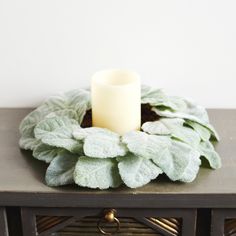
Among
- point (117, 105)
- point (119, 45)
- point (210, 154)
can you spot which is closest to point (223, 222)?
point (210, 154)

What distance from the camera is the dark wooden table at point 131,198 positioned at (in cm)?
63

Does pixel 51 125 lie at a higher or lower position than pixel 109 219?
higher

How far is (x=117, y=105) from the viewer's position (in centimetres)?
69

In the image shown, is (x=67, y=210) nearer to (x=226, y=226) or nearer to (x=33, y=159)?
(x=33, y=159)

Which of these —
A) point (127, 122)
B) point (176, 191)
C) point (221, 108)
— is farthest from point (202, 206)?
point (221, 108)

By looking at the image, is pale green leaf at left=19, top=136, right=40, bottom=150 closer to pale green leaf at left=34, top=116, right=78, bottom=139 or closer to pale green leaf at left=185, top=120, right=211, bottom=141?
pale green leaf at left=34, top=116, right=78, bottom=139

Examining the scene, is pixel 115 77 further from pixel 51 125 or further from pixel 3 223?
pixel 3 223

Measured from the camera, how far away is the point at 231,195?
63cm

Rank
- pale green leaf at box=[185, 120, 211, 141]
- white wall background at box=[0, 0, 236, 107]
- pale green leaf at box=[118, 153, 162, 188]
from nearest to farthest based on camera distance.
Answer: pale green leaf at box=[118, 153, 162, 188]
pale green leaf at box=[185, 120, 211, 141]
white wall background at box=[0, 0, 236, 107]

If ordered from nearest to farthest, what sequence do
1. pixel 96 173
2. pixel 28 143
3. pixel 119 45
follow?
pixel 96 173 < pixel 28 143 < pixel 119 45

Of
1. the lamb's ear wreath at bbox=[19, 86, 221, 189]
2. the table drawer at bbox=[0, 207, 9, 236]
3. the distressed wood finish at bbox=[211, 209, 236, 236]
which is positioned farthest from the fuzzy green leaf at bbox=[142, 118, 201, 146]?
the table drawer at bbox=[0, 207, 9, 236]

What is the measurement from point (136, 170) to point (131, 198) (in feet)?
0.12

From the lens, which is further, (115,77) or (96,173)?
(115,77)

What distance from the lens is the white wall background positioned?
2.71 feet
